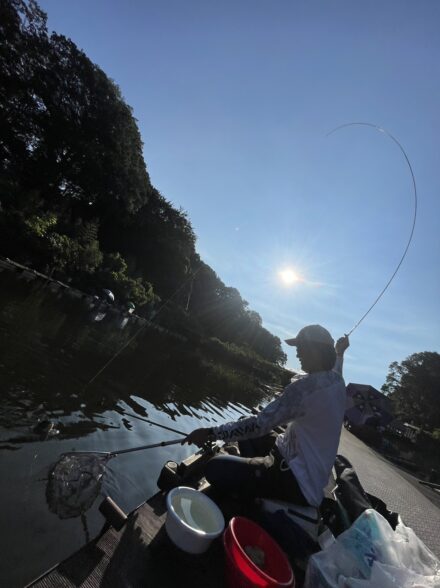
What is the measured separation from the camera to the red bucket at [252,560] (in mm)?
2232

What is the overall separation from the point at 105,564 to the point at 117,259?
29442 mm

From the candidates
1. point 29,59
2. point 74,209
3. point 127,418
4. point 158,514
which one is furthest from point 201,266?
point 158,514

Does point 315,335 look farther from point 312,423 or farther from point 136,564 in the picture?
point 136,564

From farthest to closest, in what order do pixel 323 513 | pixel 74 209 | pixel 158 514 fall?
pixel 74 209 < pixel 323 513 < pixel 158 514

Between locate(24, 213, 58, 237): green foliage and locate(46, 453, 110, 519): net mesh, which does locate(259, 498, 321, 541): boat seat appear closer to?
locate(46, 453, 110, 519): net mesh

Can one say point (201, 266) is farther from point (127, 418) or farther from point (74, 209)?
point (127, 418)

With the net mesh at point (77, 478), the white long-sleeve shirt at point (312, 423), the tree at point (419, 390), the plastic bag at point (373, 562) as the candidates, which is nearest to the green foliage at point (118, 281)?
the net mesh at point (77, 478)

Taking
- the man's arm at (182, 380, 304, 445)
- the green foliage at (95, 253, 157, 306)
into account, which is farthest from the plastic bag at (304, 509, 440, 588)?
the green foliage at (95, 253, 157, 306)

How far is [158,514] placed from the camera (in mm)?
3346

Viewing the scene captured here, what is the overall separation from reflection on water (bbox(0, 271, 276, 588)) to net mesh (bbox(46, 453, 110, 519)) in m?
0.15

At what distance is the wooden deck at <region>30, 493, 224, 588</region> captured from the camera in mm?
2246

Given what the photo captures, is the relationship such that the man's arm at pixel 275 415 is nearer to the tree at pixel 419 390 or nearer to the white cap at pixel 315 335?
the white cap at pixel 315 335

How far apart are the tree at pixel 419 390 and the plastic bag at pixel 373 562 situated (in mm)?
52655

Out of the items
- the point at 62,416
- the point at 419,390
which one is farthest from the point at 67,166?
the point at 419,390
